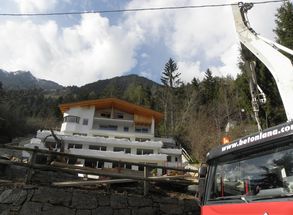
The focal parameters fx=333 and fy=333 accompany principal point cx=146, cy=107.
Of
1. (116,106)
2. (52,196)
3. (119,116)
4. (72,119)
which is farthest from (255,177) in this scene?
(119,116)

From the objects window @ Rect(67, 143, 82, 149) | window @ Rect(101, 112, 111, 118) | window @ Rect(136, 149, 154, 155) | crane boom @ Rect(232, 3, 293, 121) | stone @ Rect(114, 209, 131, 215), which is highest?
window @ Rect(101, 112, 111, 118)

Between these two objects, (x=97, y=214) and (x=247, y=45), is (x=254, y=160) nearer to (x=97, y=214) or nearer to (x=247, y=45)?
(x=247, y=45)

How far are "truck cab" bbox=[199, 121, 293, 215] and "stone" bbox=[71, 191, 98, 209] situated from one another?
429 cm

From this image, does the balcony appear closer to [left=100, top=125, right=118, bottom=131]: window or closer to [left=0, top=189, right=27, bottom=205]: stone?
[left=100, top=125, right=118, bottom=131]: window

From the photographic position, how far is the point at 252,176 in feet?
16.3

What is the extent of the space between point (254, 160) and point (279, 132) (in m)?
0.67

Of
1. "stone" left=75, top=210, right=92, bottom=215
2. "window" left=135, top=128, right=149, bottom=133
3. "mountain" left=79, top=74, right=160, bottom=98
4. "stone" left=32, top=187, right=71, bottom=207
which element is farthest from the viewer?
"mountain" left=79, top=74, right=160, bottom=98

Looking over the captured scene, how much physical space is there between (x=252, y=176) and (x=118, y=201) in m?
5.54

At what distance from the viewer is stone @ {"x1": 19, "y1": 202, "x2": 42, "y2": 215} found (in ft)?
27.9

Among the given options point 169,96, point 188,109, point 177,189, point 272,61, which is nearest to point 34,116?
point 169,96

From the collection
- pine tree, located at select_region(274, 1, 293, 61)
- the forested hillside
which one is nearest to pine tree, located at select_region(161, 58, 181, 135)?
the forested hillside

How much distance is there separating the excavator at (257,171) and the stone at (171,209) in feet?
14.5

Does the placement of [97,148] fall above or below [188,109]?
below

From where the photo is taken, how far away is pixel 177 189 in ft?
37.9
